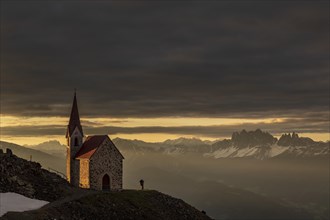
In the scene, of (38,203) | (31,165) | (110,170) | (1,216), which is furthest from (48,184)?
(1,216)

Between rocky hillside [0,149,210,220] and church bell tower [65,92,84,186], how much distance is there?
1188 centimetres

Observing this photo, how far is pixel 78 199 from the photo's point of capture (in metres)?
84.6

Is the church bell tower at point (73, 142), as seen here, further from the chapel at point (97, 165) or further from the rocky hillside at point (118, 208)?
the rocky hillside at point (118, 208)

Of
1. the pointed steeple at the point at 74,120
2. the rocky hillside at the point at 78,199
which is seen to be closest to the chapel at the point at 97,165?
the pointed steeple at the point at 74,120

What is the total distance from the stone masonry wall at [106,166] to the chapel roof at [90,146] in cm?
116

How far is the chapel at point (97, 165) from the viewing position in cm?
10869

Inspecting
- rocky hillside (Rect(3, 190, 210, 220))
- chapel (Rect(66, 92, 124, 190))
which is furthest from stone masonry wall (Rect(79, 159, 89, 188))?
rocky hillside (Rect(3, 190, 210, 220))

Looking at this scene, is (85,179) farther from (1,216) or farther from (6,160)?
(1,216)

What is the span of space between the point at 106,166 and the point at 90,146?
7.07 meters

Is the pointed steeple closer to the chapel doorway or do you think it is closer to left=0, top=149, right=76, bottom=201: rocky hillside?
the chapel doorway

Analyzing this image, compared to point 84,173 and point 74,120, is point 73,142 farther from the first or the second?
point 84,173

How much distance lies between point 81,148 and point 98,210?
3620 cm

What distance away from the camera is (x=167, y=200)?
103 metres

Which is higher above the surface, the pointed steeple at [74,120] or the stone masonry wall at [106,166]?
the pointed steeple at [74,120]
